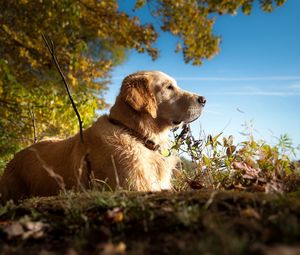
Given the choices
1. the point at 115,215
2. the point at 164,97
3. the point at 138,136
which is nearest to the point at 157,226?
the point at 115,215

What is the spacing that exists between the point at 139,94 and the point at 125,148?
0.73m

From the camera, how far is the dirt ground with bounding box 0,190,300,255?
1.22 metres

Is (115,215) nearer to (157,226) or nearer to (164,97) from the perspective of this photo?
(157,226)

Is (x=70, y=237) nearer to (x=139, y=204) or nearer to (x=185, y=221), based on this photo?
(x=139, y=204)

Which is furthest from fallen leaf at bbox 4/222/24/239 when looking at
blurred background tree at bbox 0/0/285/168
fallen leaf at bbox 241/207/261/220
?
blurred background tree at bbox 0/0/285/168

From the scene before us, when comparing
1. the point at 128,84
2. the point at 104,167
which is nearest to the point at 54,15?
the point at 128,84

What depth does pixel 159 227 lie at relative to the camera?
157 centimetres

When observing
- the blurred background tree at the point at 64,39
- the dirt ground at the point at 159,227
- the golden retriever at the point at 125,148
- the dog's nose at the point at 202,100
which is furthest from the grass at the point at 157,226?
the blurred background tree at the point at 64,39

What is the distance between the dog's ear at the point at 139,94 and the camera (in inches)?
161

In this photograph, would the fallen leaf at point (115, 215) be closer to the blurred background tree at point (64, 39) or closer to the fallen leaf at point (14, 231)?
the fallen leaf at point (14, 231)

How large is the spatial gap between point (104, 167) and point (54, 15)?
7.60 meters

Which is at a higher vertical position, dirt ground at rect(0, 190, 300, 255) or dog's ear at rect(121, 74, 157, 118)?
dog's ear at rect(121, 74, 157, 118)

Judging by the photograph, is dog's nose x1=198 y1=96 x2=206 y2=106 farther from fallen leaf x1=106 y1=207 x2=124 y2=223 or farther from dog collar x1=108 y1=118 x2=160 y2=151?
fallen leaf x1=106 y1=207 x2=124 y2=223

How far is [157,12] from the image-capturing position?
11.0 metres
